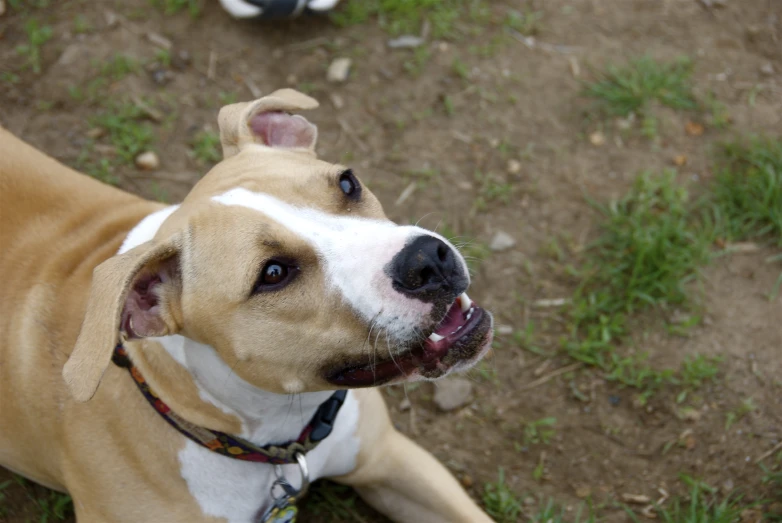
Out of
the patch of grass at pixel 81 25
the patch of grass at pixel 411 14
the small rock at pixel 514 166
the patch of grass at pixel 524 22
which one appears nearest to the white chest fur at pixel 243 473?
the small rock at pixel 514 166

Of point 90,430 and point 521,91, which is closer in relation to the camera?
point 90,430

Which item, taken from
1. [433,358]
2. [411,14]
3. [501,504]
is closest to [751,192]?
[501,504]

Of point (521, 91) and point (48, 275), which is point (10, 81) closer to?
point (48, 275)

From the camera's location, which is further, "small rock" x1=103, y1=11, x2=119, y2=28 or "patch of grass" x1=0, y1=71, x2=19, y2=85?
"small rock" x1=103, y1=11, x2=119, y2=28

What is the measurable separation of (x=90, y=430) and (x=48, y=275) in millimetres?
672

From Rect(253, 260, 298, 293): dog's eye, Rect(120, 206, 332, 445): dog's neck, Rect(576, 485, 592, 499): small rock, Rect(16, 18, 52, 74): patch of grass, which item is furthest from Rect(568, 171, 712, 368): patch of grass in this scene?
Rect(16, 18, 52, 74): patch of grass

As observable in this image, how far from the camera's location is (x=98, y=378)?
2137mm

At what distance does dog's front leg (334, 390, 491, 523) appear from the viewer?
3.21 meters

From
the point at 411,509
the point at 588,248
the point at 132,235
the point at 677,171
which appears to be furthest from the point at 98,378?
the point at 677,171

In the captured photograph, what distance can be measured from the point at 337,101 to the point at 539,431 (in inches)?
96.6

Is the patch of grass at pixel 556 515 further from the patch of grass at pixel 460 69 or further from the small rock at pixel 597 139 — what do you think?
the patch of grass at pixel 460 69

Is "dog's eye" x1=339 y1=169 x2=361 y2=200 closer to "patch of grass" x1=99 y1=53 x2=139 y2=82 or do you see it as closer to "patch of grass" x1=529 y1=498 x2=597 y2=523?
"patch of grass" x1=529 y1=498 x2=597 y2=523

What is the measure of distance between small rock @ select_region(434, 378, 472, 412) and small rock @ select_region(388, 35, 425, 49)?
2.38 m

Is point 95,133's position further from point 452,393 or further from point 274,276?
point 274,276
